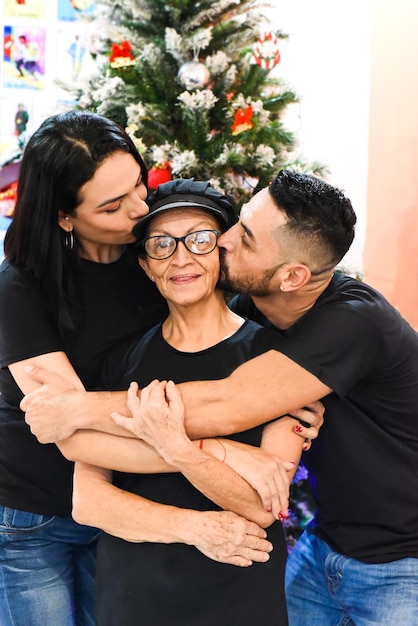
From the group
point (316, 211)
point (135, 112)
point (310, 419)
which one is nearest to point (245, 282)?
point (316, 211)

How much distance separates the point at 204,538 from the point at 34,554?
56 centimetres

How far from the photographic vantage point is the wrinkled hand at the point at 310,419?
156cm

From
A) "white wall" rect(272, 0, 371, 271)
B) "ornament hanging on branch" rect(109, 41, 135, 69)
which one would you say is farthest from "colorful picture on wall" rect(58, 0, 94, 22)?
"ornament hanging on branch" rect(109, 41, 135, 69)

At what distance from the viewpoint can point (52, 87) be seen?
3533mm

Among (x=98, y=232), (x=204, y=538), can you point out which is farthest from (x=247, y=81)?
(x=204, y=538)

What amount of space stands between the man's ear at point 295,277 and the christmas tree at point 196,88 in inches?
34.5

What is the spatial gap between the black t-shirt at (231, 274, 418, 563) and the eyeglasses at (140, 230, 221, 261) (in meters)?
0.28

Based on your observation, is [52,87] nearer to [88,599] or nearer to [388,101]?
[388,101]

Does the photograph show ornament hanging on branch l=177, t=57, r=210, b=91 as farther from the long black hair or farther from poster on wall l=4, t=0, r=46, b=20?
poster on wall l=4, t=0, r=46, b=20

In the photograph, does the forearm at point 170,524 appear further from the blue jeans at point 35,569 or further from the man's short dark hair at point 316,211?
the man's short dark hair at point 316,211

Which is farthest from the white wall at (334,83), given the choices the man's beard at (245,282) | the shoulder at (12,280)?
the shoulder at (12,280)

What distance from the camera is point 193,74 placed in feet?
8.10

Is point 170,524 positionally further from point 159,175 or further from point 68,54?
point 68,54

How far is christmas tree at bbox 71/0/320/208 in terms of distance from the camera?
249cm
